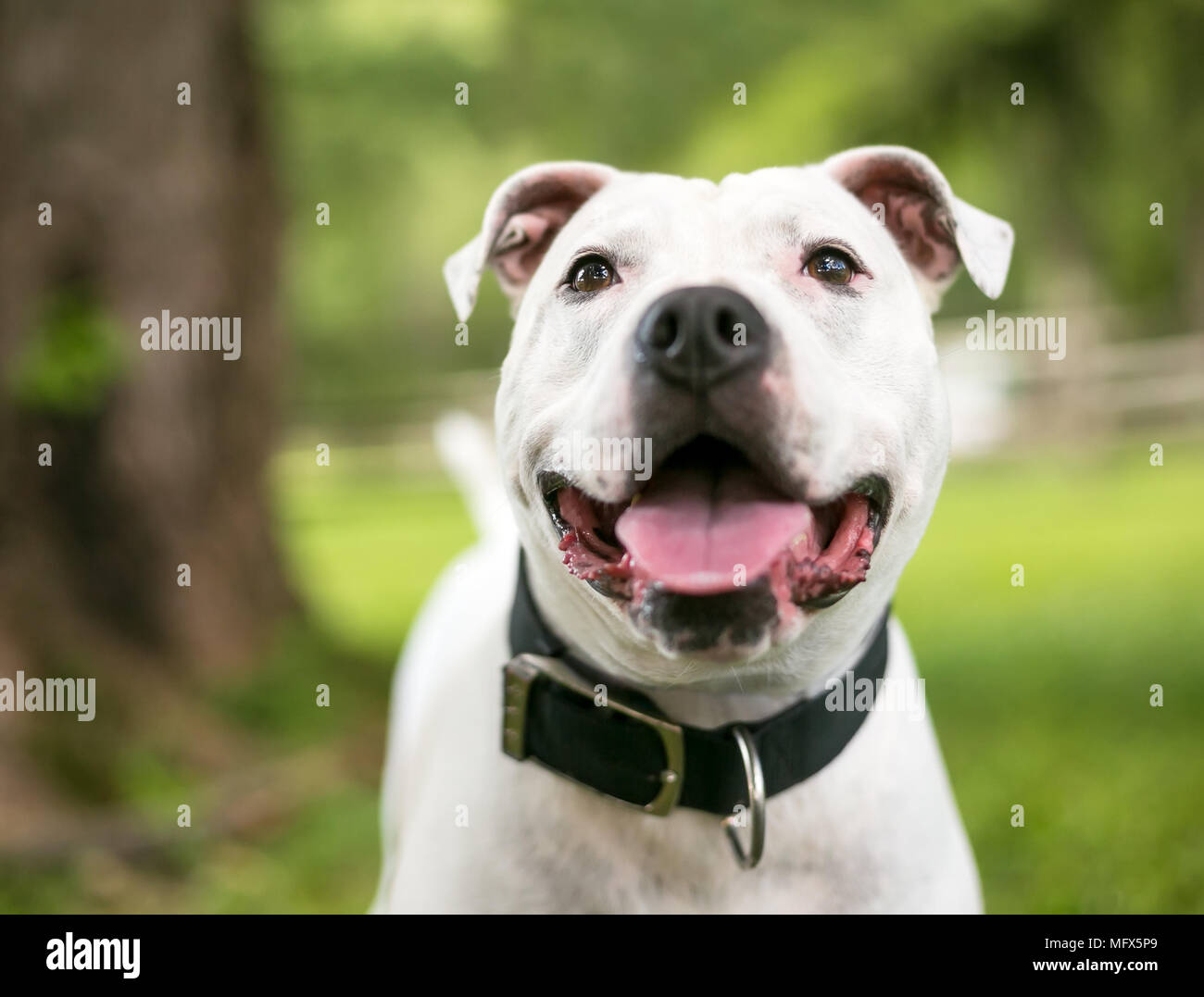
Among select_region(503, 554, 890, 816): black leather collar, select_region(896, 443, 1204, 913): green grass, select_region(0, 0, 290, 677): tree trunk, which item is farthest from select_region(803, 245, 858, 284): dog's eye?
select_region(0, 0, 290, 677): tree trunk

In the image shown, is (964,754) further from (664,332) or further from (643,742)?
(664,332)

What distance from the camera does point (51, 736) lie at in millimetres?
4531

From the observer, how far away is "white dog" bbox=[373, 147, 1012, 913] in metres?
2.02

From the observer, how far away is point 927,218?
2676mm

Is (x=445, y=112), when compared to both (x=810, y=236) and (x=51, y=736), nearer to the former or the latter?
(x=51, y=736)

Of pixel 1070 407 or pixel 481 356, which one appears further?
pixel 481 356

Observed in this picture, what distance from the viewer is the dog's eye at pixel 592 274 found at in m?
2.38

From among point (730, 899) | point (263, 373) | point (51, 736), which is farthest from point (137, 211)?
point (730, 899)

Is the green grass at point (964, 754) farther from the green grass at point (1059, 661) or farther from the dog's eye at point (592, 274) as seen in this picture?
the dog's eye at point (592, 274)

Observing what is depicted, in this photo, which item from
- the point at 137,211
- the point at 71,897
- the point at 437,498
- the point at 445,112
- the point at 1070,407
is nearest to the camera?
the point at 71,897

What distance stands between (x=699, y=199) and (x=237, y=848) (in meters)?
3.31

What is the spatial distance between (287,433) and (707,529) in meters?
5.86

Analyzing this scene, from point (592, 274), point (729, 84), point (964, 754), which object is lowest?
point (964, 754)

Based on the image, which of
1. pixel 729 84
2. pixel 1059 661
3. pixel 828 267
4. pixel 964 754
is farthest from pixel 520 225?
pixel 729 84
